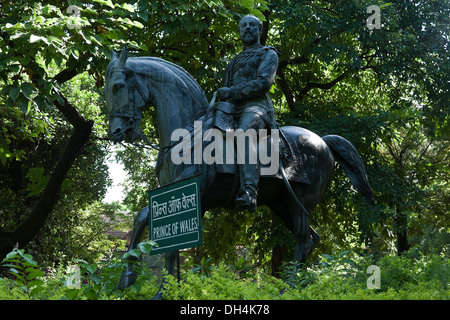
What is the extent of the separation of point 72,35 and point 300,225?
14.9ft

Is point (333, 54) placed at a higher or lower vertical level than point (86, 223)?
higher

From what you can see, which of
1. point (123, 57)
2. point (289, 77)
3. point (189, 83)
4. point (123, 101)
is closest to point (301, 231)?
point (189, 83)

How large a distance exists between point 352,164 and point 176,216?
3732 mm

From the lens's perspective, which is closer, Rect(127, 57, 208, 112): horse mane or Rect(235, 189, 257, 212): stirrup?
Rect(235, 189, 257, 212): stirrup

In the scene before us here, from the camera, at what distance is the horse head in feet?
22.3

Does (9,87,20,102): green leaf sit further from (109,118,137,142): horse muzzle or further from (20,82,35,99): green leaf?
(109,118,137,142): horse muzzle

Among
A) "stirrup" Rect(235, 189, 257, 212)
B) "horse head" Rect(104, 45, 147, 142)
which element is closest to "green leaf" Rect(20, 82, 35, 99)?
"horse head" Rect(104, 45, 147, 142)

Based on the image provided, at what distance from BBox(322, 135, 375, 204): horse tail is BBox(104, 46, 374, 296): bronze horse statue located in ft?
1.37

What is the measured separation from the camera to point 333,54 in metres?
14.0

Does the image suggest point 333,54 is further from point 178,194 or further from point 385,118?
point 178,194

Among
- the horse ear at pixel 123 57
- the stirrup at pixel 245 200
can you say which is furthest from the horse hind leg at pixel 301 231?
the horse ear at pixel 123 57

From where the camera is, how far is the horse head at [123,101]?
6.81 metres

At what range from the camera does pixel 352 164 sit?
27.1 feet
